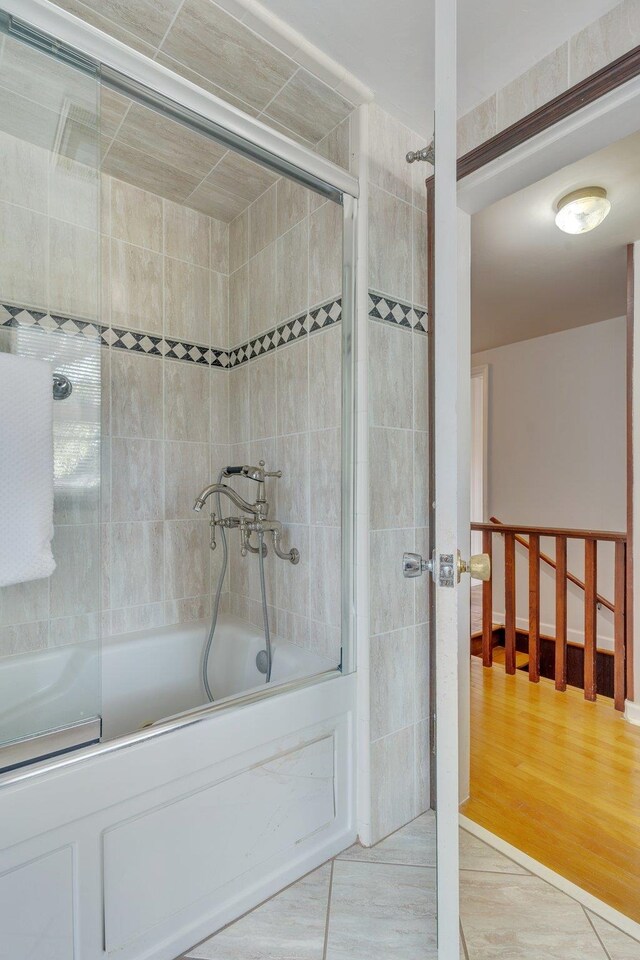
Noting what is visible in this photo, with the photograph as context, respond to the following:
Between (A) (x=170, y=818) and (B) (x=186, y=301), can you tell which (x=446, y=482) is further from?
(B) (x=186, y=301)

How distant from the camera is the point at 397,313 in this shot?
1.64 metres

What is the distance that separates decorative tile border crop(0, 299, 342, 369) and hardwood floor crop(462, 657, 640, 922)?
1802 mm

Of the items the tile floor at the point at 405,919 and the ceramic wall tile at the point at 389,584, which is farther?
the ceramic wall tile at the point at 389,584

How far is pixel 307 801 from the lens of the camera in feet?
4.66

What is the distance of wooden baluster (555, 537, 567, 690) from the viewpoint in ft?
8.88

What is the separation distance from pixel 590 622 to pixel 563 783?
1.01 m

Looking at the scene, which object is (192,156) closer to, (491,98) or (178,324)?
(178,324)

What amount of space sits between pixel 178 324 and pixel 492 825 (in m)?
2.23

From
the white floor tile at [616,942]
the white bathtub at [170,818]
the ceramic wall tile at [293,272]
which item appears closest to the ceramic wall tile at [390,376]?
the ceramic wall tile at [293,272]

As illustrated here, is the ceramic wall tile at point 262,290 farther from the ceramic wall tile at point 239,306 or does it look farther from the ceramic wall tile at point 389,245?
the ceramic wall tile at point 389,245

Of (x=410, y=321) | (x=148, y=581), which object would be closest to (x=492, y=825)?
(x=148, y=581)

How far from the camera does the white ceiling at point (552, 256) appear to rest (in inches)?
78.4

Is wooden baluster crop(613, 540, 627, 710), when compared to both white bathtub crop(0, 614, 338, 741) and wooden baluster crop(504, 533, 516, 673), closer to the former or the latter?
wooden baluster crop(504, 533, 516, 673)

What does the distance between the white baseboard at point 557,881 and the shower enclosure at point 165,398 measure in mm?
730
